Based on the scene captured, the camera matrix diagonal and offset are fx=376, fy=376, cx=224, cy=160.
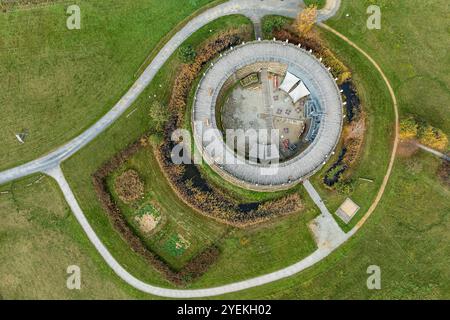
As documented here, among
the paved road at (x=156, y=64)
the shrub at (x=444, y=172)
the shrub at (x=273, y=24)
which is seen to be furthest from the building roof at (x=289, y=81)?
the shrub at (x=444, y=172)

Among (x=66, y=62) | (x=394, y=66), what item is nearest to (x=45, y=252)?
(x=66, y=62)

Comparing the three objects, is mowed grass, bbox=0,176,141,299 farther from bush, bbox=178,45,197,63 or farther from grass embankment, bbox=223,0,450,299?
bush, bbox=178,45,197,63

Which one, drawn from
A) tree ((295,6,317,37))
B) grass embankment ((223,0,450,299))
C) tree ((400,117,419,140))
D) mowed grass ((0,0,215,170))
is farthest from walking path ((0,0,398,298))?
tree ((295,6,317,37))

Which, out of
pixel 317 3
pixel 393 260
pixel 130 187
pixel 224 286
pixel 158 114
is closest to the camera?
pixel 224 286

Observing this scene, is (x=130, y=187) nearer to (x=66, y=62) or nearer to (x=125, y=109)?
(x=125, y=109)

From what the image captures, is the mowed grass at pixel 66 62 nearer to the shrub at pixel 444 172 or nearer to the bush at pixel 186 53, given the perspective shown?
the bush at pixel 186 53
